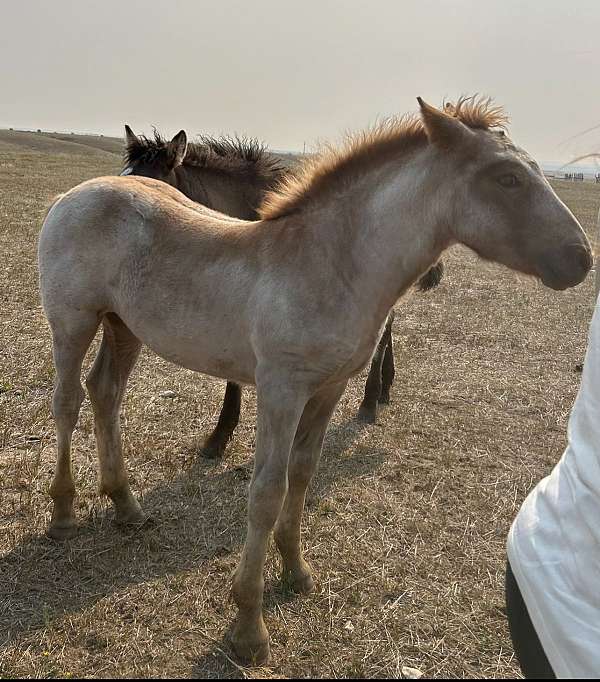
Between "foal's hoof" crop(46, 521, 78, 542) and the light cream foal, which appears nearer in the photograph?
the light cream foal

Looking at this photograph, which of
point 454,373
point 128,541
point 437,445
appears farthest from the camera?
point 454,373

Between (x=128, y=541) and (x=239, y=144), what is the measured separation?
10.7 ft

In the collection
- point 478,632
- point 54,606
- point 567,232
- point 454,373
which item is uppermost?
point 567,232

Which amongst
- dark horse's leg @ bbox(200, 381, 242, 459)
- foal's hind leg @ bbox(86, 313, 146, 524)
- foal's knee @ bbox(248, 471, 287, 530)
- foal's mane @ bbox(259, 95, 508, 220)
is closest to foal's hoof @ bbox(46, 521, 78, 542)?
foal's hind leg @ bbox(86, 313, 146, 524)

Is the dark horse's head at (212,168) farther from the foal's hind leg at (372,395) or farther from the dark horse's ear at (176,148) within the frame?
the foal's hind leg at (372,395)

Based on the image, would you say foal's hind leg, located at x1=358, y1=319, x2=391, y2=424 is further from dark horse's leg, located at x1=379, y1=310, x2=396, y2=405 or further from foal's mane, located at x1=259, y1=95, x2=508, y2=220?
foal's mane, located at x1=259, y1=95, x2=508, y2=220

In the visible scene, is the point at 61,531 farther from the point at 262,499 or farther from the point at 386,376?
the point at 386,376

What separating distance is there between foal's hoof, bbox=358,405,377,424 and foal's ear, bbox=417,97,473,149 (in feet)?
10.1

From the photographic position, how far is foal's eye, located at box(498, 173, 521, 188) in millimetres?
2303

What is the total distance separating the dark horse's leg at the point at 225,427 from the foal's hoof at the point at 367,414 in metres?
1.20

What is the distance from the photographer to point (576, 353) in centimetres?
706

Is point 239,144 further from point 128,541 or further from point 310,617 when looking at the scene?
point 310,617

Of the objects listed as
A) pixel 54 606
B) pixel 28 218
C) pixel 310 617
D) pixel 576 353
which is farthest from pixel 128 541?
pixel 28 218

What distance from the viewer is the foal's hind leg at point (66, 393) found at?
3.18 metres
